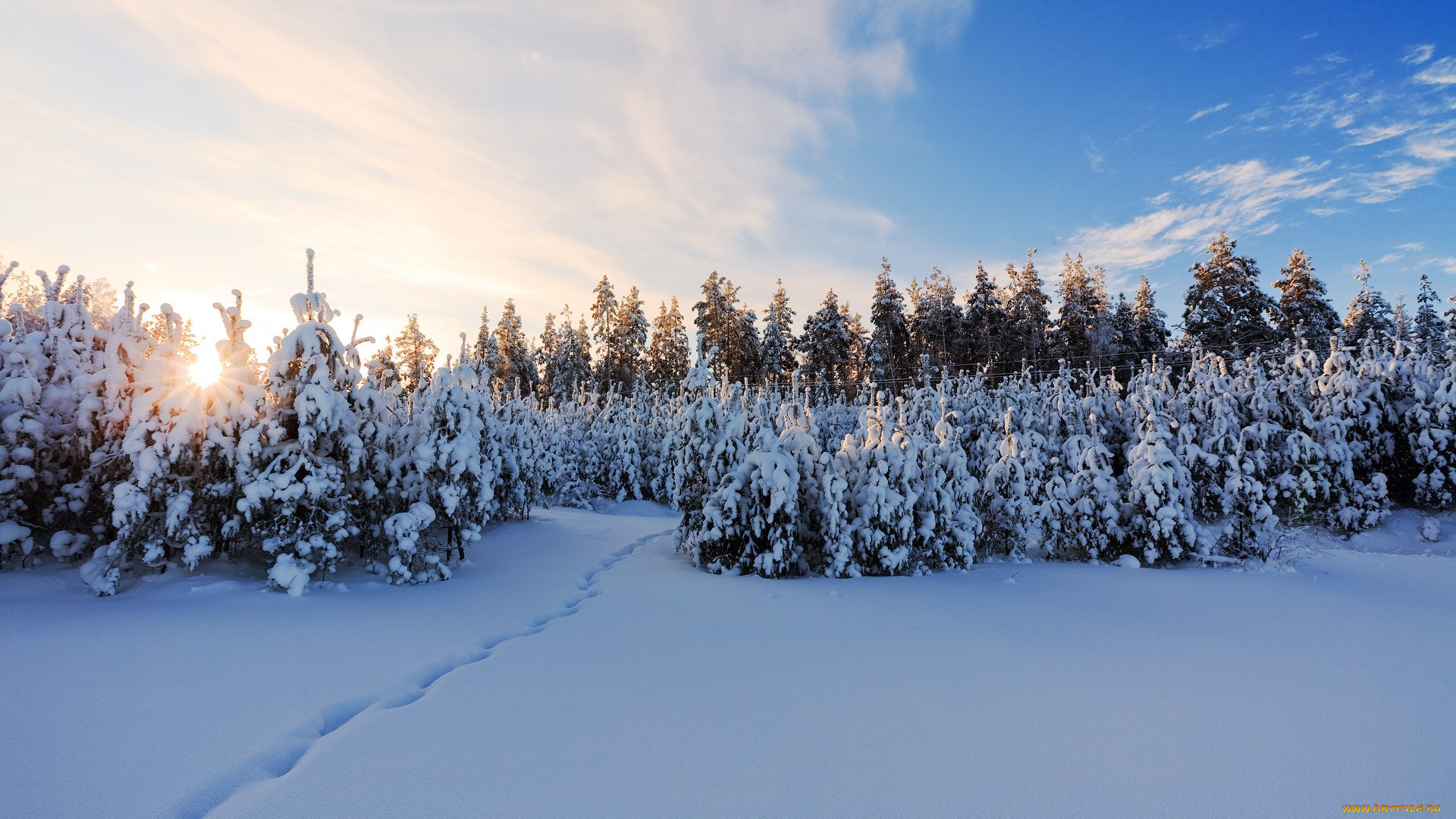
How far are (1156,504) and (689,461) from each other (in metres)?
6.78

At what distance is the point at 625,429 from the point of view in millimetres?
19891

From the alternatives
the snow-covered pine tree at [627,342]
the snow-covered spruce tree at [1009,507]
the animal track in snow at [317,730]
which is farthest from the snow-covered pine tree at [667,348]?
the animal track in snow at [317,730]

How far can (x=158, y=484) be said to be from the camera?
5348 millimetres

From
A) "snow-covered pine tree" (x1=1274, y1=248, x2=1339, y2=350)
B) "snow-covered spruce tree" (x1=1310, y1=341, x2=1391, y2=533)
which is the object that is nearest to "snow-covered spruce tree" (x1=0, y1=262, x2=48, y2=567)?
"snow-covered spruce tree" (x1=1310, y1=341, x2=1391, y2=533)

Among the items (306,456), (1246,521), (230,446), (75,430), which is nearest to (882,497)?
(1246,521)

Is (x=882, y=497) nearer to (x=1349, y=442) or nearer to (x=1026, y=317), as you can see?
(x=1349, y=442)

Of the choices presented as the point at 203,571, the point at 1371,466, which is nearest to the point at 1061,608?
the point at 203,571

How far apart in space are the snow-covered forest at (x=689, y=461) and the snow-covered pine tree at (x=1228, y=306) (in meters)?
17.6

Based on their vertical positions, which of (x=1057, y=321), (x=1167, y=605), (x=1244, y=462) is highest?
(x=1057, y=321)

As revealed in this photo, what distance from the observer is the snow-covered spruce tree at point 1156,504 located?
8820mm

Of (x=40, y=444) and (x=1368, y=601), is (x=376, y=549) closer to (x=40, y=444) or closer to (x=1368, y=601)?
(x=40, y=444)

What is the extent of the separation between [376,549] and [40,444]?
288 centimetres

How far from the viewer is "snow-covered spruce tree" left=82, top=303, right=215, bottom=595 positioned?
17.0 feet

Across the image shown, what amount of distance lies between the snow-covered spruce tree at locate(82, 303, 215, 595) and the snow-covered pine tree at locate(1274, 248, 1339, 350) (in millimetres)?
41629
